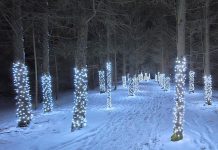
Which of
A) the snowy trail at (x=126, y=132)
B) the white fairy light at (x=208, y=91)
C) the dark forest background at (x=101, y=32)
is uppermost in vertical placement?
the dark forest background at (x=101, y=32)

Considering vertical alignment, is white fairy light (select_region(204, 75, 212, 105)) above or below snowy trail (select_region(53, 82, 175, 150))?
above

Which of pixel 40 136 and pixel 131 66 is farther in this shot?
pixel 131 66

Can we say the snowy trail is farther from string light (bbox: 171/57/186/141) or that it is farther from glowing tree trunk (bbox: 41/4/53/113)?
glowing tree trunk (bbox: 41/4/53/113)

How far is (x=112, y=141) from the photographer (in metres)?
15.0

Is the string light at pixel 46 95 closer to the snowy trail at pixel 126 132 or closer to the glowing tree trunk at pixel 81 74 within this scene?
the snowy trail at pixel 126 132

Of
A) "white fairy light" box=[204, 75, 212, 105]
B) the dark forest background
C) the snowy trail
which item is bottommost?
the snowy trail

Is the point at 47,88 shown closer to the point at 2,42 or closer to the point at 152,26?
the point at 2,42

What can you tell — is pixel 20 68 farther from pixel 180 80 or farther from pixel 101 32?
pixel 101 32

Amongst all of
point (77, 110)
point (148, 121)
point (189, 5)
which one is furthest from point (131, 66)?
point (77, 110)

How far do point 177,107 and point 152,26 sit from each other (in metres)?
37.6

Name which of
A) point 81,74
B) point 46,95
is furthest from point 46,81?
point 81,74

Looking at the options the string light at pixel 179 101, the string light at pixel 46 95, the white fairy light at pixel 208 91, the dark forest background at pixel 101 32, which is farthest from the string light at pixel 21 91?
the white fairy light at pixel 208 91

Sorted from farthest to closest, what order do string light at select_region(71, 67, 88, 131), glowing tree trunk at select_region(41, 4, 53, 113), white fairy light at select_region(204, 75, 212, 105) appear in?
1. white fairy light at select_region(204, 75, 212, 105)
2. glowing tree trunk at select_region(41, 4, 53, 113)
3. string light at select_region(71, 67, 88, 131)

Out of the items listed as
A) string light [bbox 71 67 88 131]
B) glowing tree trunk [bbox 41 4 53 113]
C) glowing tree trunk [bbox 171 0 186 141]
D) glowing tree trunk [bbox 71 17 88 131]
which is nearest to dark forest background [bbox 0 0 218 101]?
glowing tree trunk [bbox 71 17 88 131]
